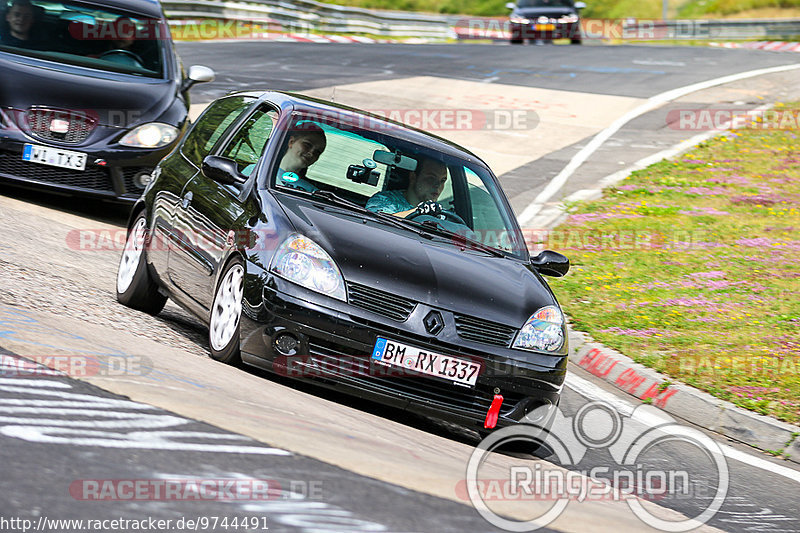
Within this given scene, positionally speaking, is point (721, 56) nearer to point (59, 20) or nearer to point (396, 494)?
point (59, 20)

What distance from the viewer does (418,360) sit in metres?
5.67

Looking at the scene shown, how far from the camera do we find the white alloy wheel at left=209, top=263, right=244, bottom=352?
5.99 meters

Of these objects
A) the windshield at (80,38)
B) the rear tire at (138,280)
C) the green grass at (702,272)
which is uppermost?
the windshield at (80,38)

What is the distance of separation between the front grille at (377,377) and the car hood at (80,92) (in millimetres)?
5220

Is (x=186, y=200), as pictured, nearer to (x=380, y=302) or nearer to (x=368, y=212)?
(x=368, y=212)

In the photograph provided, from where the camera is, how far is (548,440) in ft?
20.8

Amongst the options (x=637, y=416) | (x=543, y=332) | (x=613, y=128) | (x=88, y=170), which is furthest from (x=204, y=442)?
(x=613, y=128)

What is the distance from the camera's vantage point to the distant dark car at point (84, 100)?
388 inches

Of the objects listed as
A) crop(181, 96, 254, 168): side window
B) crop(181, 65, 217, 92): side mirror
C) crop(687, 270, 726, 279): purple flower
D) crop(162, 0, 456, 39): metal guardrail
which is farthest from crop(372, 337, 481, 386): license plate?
crop(162, 0, 456, 39): metal guardrail

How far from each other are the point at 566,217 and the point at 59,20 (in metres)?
5.97

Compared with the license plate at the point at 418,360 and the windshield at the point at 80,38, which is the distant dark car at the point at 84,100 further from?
the license plate at the point at 418,360

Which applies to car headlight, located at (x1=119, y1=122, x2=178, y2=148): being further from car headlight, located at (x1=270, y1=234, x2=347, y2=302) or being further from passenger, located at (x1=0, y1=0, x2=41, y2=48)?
car headlight, located at (x1=270, y1=234, x2=347, y2=302)

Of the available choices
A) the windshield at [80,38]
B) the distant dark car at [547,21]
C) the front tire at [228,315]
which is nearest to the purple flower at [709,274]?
the windshield at [80,38]

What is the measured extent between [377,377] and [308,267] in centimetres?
66
